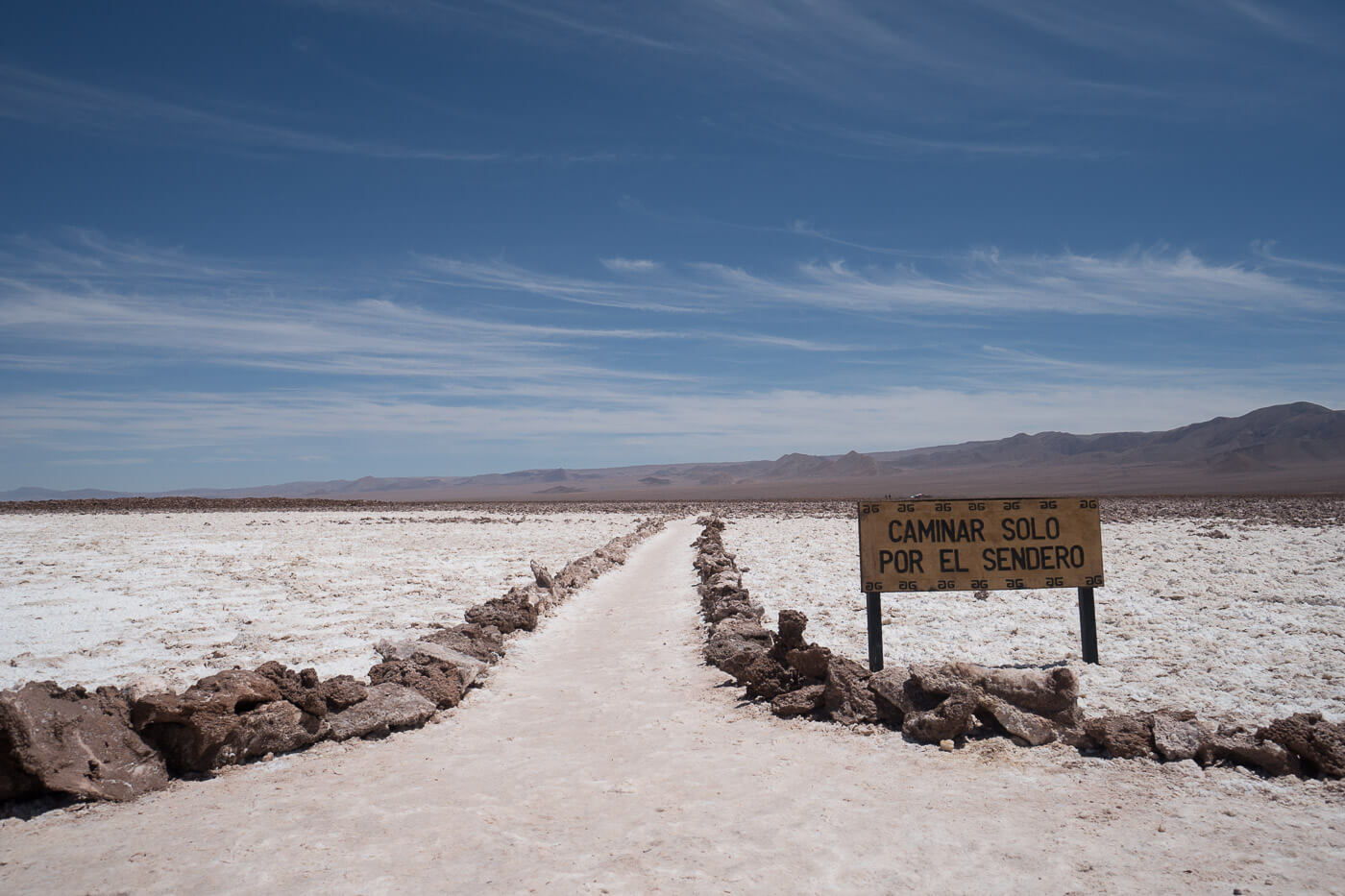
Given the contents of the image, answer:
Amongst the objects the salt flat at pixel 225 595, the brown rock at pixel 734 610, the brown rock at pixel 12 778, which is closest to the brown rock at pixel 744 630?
the brown rock at pixel 734 610

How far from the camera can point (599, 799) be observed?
15.8 feet

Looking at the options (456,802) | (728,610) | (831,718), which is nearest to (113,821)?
(456,802)

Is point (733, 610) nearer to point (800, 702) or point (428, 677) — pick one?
point (800, 702)

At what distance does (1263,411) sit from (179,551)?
580ft

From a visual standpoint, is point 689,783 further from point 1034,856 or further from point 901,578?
point 901,578

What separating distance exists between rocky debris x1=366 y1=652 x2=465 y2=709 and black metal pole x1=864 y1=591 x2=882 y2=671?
3771 millimetres

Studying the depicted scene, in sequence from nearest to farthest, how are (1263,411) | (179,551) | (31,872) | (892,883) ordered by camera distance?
(892,883), (31,872), (179,551), (1263,411)

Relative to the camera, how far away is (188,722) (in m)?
5.38

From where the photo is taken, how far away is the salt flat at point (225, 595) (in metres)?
8.75

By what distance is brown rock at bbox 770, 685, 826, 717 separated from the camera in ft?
21.2

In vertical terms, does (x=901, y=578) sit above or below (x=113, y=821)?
above

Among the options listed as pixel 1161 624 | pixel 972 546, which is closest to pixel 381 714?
pixel 972 546

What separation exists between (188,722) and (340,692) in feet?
3.88

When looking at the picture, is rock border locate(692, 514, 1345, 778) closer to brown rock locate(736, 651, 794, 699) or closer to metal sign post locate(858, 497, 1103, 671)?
brown rock locate(736, 651, 794, 699)
